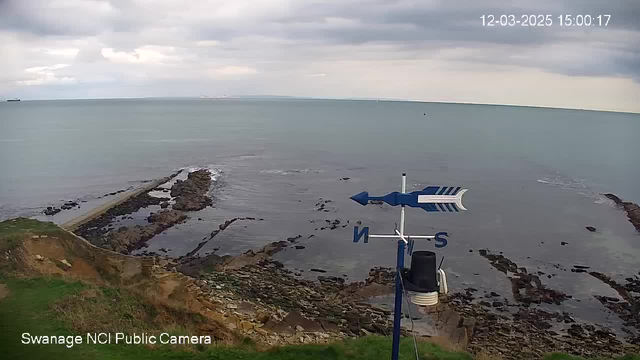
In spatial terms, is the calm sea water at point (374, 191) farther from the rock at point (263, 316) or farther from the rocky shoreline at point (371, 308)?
the rock at point (263, 316)

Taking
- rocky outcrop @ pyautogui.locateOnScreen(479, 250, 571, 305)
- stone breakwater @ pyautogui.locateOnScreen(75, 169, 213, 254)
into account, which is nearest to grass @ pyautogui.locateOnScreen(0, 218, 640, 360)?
rocky outcrop @ pyautogui.locateOnScreen(479, 250, 571, 305)

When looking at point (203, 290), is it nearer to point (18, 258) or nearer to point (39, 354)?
point (18, 258)

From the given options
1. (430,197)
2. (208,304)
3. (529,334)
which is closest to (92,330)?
(430,197)

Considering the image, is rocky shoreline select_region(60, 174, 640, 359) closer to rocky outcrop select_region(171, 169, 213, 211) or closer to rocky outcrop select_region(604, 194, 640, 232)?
rocky outcrop select_region(171, 169, 213, 211)

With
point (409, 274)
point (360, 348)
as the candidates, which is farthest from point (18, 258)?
A: point (409, 274)

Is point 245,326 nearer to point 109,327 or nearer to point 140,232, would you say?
point 109,327

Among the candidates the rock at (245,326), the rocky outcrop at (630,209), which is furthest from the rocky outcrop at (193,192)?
the rocky outcrop at (630,209)
